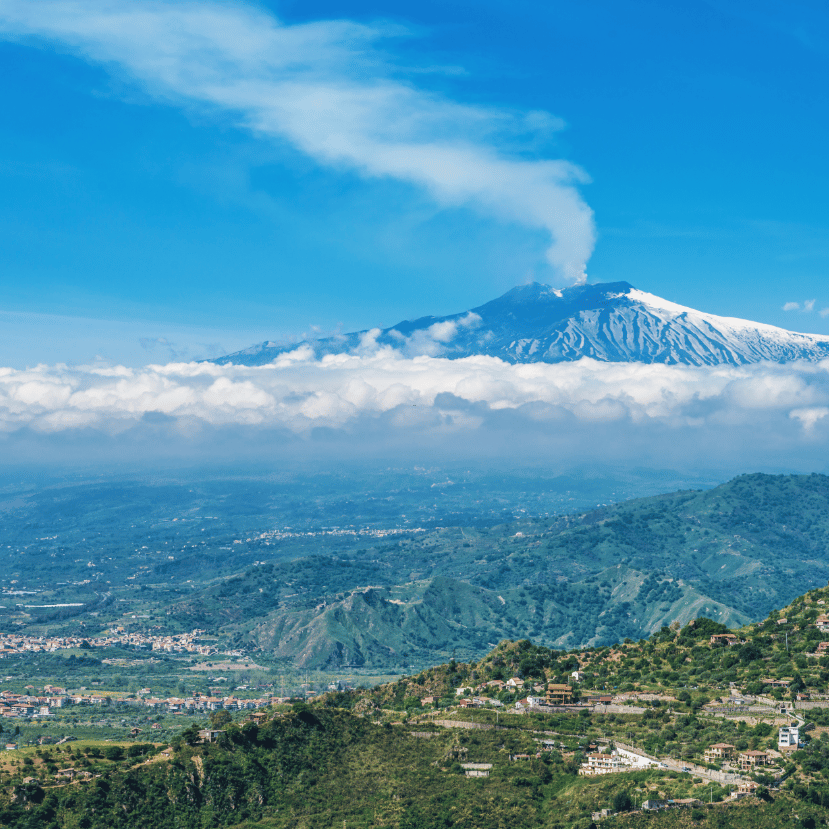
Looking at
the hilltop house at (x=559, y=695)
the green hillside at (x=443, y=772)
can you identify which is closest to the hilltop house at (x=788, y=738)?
the green hillside at (x=443, y=772)

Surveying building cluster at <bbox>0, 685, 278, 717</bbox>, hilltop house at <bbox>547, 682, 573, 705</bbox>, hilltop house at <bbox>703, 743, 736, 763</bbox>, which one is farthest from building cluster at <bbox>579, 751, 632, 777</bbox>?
building cluster at <bbox>0, 685, 278, 717</bbox>

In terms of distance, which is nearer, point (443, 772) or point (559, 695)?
point (443, 772)

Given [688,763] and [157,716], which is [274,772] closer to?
[688,763]

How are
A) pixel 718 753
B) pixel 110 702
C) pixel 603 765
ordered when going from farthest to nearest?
pixel 110 702 → pixel 603 765 → pixel 718 753

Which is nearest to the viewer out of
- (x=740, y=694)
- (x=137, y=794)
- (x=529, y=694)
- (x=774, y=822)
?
(x=774, y=822)

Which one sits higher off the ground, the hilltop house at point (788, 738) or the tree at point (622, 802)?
the hilltop house at point (788, 738)

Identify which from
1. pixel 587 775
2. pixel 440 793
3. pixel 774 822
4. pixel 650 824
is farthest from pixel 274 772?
pixel 774 822

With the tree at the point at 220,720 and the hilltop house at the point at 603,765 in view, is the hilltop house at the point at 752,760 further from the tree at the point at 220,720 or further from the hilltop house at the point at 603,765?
the tree at the point at 220,720

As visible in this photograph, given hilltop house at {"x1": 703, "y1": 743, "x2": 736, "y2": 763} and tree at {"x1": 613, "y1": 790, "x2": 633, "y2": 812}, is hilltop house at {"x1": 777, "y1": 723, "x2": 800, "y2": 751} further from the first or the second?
tree at {"x1": 613, "y1": 790, "x2": 633, "y2": 812}

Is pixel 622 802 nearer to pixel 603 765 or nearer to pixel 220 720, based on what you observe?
pixel 603 765

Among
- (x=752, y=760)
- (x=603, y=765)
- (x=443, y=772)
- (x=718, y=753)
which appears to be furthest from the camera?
(x=443, y=772)

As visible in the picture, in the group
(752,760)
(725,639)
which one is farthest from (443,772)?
(725,639)
